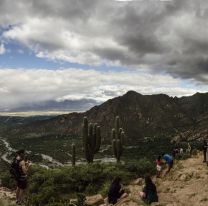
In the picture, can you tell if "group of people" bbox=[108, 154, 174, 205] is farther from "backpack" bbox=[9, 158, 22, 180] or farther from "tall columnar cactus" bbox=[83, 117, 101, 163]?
"tall columnar cactus" bbox=[83, 117, 101, 163]

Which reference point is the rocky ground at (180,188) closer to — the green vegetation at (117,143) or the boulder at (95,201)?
the boulder at (95,201)

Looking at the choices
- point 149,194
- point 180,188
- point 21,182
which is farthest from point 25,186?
point 180,188

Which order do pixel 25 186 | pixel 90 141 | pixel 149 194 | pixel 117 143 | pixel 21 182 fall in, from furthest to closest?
pixel 117 143
pixel 90 141
pixel 149 194
pixel 25 186
pixel 21 182

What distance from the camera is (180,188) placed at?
70.2ft

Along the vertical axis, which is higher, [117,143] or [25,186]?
[117,143]

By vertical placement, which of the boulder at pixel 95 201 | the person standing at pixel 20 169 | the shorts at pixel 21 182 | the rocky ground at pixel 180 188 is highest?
the person standing at pixel 20 169

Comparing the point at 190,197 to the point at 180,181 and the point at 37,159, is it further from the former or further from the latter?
the point at 37,159

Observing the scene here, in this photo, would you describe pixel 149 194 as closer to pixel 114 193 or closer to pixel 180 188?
pixel 114 193

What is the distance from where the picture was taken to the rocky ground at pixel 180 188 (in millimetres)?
18203

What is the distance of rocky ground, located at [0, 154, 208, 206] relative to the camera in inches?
717

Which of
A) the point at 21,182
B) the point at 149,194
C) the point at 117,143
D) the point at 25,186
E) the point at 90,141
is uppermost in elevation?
the point at 90,141

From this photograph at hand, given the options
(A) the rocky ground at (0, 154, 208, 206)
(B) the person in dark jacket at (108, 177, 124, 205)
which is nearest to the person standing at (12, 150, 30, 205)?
(A) the rocky ground at (0, 154, 208, 206)

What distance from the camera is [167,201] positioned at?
18422 mm

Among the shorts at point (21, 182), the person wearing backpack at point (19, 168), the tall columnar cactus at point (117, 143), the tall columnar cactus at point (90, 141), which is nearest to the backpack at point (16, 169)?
the person wearing backpack at point (19, 168)
